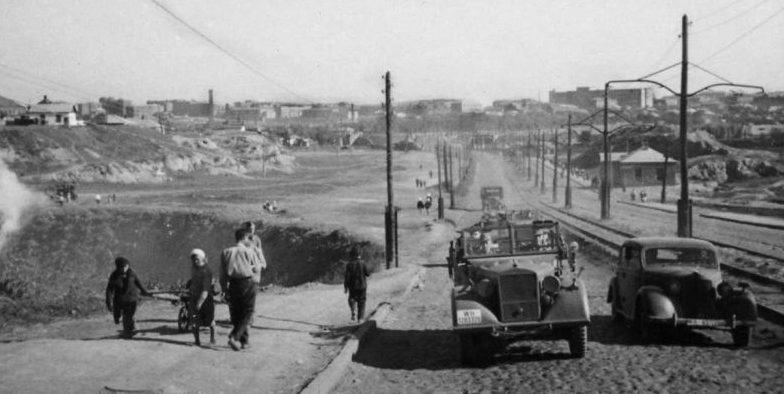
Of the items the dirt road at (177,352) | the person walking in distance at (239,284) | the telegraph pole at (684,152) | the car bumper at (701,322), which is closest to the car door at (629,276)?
the car bumper at (701,322)

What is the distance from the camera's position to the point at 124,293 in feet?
40.8

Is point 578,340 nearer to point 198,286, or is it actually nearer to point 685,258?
point 685,258

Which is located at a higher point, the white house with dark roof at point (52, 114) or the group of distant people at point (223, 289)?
the white house with dark roof at point (52, 114)

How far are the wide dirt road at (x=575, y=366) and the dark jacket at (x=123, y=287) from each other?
13.2 ft

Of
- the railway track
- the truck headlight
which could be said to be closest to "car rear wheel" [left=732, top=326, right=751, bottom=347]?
the railway track

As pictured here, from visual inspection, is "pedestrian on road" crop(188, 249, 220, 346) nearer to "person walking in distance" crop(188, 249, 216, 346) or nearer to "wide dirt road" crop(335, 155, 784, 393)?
"person walking in distance" crop(188, 249, 216, 346)

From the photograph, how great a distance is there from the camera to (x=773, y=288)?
18.7 meters

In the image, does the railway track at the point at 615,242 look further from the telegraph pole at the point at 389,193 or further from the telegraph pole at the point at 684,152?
the telegraph pole at the point at 389,193

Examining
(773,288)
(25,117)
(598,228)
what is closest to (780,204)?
(598,228)

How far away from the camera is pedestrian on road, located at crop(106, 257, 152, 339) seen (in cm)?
1242

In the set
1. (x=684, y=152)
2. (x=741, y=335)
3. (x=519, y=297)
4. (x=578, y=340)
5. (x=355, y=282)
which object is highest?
(x=684, y=152)

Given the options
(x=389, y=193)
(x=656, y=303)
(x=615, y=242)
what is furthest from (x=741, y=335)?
(x=615, y=242)

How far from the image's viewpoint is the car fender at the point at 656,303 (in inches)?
468

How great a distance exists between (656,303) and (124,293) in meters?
9.00
